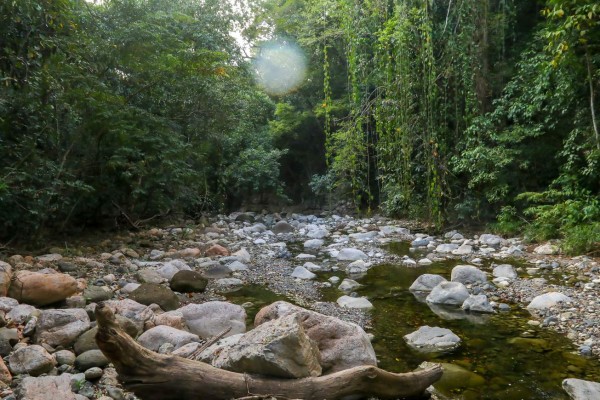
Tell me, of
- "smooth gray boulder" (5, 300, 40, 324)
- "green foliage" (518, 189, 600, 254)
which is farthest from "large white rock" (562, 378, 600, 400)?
"green foliage" (518, 189, 600, 254)

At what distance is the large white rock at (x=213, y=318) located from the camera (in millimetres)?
3465

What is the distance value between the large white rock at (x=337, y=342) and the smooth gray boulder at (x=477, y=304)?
5.43ft

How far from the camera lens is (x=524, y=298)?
4.25 m

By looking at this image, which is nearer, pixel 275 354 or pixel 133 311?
pixel 275 354

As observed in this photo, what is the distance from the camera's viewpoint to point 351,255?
684cm

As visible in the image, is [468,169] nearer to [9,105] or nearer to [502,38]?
[502,38]

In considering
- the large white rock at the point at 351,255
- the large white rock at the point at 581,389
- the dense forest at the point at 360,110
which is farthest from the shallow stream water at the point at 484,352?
the large white rock at the point at 351,255

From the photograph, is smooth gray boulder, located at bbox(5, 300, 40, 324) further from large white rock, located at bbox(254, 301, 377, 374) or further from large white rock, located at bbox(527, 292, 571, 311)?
large white rock, located at bbox(527, 292, 571, 311)

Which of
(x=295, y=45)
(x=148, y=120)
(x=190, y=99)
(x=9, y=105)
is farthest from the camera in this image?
(x=295, y=45)

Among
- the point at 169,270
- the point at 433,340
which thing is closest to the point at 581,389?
the point at 433,340

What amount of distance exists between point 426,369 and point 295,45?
1504 cm

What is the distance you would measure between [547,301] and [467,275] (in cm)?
105

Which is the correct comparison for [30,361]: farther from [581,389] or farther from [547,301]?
[547,301]

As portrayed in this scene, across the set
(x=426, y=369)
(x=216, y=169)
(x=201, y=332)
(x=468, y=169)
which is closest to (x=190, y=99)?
(x=216, y=169)
